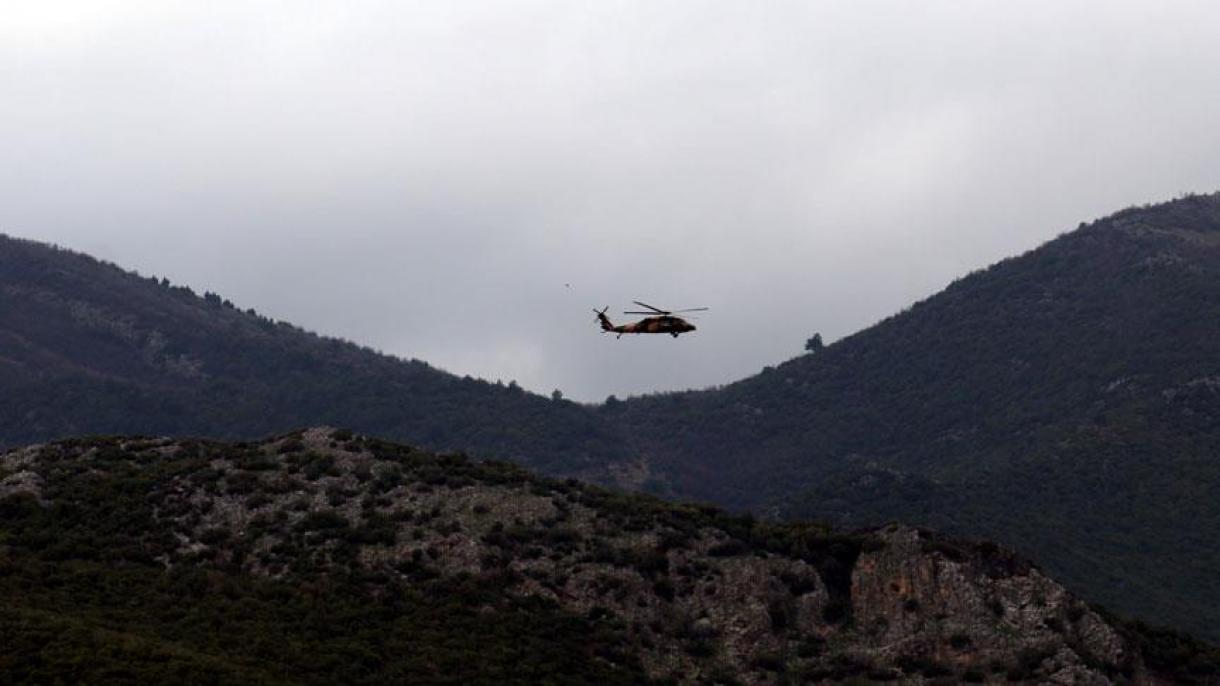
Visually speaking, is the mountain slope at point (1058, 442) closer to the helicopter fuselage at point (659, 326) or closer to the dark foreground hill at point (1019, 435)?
the dark foreground hill at point (1019, 435)

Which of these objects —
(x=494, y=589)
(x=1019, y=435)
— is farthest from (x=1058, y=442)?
(x=494, y=589)

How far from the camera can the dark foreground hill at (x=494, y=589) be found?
2418 inches

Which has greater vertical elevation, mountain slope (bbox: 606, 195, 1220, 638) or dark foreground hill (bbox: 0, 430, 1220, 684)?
mountain slope (bbox: 606, 195, 1220, 638)

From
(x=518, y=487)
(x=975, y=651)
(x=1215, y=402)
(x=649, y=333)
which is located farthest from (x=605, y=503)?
(x=1215, y=402)

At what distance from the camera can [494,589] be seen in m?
69.4

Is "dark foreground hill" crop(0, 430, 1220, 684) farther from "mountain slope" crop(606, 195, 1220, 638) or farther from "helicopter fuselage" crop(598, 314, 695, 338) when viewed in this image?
"mountain slope" crop(606, 195, 1220, 638)

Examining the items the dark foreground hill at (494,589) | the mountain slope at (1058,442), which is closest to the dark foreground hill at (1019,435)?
the mountain slope at (1058,442)

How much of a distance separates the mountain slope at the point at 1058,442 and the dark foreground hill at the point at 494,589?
1611 inches

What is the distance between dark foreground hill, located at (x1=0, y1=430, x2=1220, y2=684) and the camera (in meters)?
61.4

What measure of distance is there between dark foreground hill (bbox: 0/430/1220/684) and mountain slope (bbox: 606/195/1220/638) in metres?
40.9

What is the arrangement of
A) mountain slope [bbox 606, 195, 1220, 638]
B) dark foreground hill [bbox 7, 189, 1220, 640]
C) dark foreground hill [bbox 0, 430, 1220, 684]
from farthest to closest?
dark foreground hill [bbox 7, 189, 1220, 640], mountain slope [bbox 606, 195, 1220, 638], dark foreground hill [bbox 0, 430, 1220, 684]

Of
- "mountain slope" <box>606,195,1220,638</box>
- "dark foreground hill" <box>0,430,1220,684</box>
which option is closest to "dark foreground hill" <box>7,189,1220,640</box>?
"mountain slope" <box>606,195,1220,638</box>

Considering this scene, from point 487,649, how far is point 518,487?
1796 centimetres

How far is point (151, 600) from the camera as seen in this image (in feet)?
208
